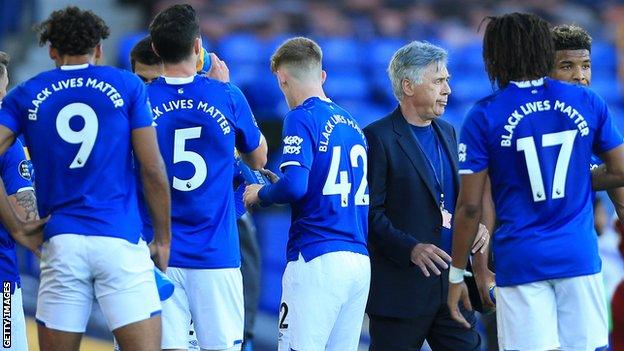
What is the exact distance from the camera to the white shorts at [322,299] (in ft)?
19.3

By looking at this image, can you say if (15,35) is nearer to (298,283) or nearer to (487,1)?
(487,1)

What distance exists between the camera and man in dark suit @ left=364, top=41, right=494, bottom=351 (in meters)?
6.38

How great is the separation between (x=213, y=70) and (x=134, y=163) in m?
0.79

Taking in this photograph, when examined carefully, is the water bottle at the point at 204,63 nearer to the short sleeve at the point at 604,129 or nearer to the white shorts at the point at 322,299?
the white shorts at the point at 322,299

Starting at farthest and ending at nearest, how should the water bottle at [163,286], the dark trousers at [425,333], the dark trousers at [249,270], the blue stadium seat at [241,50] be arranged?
the blue stadium seat at [241,50] → the dark trousers at [249,270] → the dark trousers at [425,333] → the water bottle at [163,286]

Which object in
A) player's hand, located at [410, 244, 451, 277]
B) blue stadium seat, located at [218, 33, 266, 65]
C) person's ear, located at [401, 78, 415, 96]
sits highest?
blue stadium seat, located at [218, 33, 266, 65]

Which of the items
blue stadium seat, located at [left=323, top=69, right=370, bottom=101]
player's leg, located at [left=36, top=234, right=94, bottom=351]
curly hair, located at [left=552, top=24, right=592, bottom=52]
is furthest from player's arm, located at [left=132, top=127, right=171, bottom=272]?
blue stadium seat, located at [left=323, top=69, right=370, bottom=101]

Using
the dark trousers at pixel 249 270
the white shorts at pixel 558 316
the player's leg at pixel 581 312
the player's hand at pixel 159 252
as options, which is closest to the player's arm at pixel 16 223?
the player's hand at pixel 159 252

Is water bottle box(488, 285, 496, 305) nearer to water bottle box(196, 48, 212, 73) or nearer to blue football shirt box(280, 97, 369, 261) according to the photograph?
blue football shirt box(280, 97, 369, 261)

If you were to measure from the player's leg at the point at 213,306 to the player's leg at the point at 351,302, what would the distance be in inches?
21.4

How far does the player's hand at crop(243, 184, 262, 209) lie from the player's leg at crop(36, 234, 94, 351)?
3.66 feet

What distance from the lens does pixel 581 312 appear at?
509 centimetres

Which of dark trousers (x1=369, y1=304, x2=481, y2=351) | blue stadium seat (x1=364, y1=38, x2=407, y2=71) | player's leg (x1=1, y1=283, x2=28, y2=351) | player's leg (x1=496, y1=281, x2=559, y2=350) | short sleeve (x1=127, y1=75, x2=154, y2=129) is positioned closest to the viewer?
player's leg (x1=496, y1=281, x2=559, y2=350)

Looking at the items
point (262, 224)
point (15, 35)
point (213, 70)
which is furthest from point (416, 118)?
point (15, 35)
